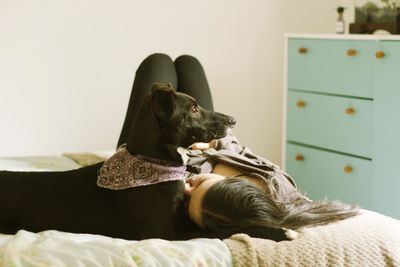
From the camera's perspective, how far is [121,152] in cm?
181

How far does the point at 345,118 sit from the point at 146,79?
3.59 feet

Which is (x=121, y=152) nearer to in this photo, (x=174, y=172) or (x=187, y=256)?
(x=174, y=172)

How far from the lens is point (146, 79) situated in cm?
261

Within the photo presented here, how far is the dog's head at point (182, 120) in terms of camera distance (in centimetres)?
175

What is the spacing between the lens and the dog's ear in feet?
5.71

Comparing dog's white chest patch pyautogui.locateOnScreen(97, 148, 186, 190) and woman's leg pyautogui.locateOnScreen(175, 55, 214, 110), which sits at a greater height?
woman's leg pyautogui.locateOnScreen(175, 55, 214, 110)

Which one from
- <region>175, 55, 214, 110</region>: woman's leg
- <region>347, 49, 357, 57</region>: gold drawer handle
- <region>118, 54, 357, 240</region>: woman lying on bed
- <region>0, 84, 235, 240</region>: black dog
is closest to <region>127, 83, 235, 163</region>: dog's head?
<region>0, 84, 235, 240</region>: black dog

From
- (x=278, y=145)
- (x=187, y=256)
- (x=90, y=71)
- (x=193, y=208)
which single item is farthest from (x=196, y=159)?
(x=278, y=145)

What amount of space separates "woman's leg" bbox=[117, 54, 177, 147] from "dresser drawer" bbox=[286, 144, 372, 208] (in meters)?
0.99

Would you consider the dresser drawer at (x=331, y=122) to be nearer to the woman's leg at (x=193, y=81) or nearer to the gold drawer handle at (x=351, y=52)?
the gold drawer handle at (x=351, y=52)

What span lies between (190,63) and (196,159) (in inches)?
28.5

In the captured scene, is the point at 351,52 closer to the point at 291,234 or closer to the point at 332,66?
the point at 332,66

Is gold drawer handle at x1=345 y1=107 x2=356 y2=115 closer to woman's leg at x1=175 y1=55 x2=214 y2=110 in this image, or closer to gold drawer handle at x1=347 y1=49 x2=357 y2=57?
gold drawer handle at x1=347 y1=49 x2=357 y2=57

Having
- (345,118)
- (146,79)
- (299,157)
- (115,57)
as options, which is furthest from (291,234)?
(115,57)
